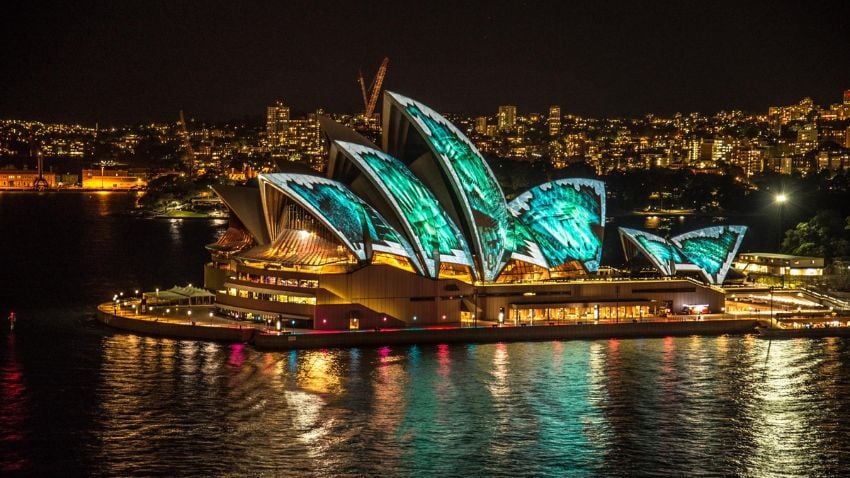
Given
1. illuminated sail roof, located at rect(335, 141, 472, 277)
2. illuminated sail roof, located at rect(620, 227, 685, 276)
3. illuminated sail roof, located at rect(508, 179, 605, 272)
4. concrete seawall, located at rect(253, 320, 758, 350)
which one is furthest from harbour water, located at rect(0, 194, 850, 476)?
illuminated sail roof, located at rect(508, 179, 605, 272)

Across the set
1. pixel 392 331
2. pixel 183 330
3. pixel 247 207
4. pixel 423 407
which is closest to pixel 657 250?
pixel 392 331

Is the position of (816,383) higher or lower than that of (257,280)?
lower

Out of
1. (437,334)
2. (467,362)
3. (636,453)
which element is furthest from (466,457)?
(437,334)

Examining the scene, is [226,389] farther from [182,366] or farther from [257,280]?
[257,280]

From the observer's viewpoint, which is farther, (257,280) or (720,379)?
(257,280)

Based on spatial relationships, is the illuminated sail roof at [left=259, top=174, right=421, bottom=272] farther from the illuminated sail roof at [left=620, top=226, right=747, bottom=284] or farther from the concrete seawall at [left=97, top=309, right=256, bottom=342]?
the illuminated sail roof at [left=620, top=226, right=747, bottom=284]

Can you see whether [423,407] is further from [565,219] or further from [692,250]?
[692,250]
